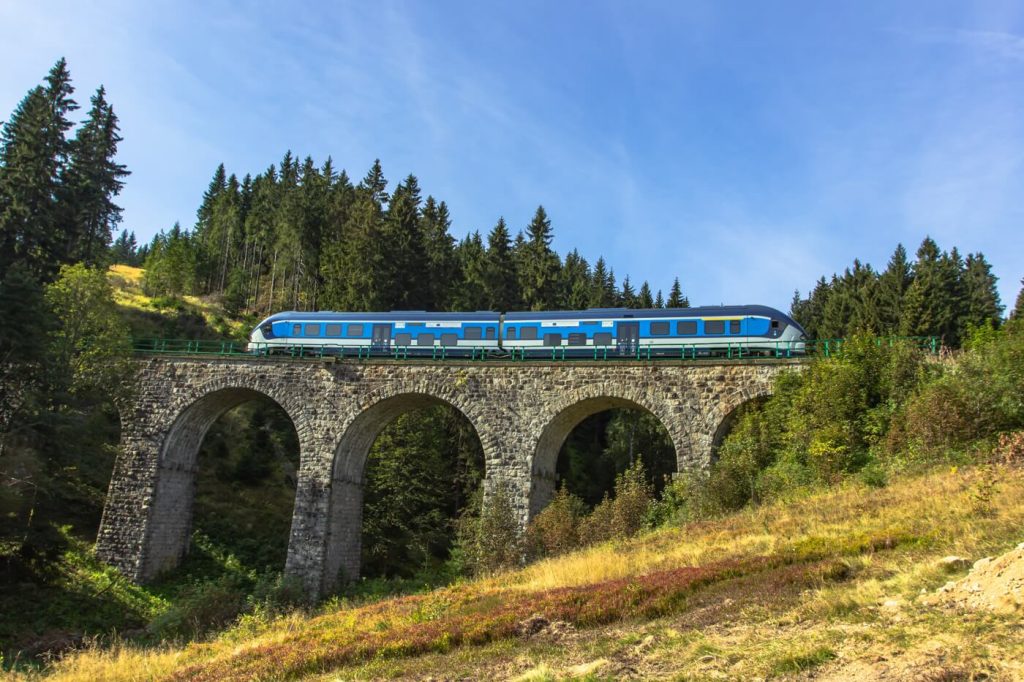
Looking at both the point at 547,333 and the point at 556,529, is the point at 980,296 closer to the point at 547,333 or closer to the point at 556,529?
the point at 547,333

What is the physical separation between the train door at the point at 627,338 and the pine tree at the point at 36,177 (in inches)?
1154

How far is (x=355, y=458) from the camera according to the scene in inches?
1140

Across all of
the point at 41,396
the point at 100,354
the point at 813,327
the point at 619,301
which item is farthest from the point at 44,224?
the point at 813,327

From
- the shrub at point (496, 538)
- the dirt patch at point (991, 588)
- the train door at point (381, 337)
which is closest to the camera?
the dirt patch at point (991, 588)

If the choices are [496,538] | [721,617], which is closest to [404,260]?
→ [496,538]

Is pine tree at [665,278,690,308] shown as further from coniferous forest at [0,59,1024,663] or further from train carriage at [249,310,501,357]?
train carriage at [249,310,501,357]

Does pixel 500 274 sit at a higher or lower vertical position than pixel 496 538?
higher

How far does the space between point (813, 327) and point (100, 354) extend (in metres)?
60.5

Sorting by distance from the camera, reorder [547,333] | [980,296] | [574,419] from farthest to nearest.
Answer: [980,296], [547,333], [574,419]

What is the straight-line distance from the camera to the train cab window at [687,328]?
26.7m

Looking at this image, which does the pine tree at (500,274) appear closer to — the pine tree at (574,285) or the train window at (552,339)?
the pine tree at (574,285)

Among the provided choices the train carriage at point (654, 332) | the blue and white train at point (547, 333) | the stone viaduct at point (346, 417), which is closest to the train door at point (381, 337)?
the blue and white train at point (547, 333)

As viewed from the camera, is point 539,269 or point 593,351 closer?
point 593,351

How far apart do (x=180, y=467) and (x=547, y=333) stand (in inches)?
622
